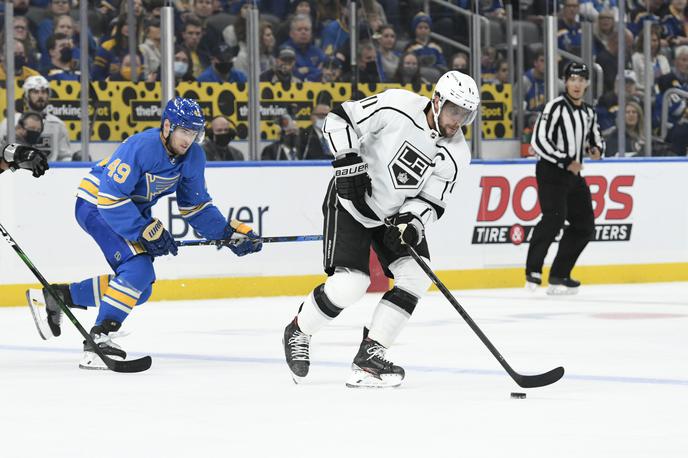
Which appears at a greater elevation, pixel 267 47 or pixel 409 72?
pixel 267 47

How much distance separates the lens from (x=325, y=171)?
9.06 meters

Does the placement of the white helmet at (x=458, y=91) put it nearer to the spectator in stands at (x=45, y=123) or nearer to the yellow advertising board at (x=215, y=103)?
the spectator in stands at (x=45, y=123)

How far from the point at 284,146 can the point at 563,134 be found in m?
1.78

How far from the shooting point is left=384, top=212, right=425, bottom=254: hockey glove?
4.68 metres

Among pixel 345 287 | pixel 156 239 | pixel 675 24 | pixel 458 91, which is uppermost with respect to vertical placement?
pixel 675 24

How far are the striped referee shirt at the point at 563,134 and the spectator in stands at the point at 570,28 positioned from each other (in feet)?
5.13

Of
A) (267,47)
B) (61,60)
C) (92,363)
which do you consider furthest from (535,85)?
(92,363)

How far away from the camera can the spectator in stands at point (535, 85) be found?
10.2 meters

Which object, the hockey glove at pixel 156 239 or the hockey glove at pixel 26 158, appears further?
the hockey glove at pixel 26 158

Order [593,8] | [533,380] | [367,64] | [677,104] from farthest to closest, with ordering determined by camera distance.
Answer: [677,104], [593,8], [367,64], [533,380]

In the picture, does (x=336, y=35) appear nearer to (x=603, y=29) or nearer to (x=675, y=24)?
(x=603, y=29)

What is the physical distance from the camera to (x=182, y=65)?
9.62 m

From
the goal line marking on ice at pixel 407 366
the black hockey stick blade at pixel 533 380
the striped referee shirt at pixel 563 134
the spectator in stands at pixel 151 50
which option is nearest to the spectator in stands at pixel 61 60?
the spectator in stands at pixel 151 50

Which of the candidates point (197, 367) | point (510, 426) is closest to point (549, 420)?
point (510, 426)
